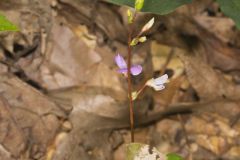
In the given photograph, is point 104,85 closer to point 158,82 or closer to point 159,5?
point 159,5

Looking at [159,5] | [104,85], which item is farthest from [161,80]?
[104,85]

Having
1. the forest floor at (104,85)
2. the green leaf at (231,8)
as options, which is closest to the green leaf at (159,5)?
the green leaf at (231,8)

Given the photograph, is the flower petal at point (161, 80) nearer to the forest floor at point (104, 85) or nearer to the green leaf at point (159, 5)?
the green leaf at point (159, 5)

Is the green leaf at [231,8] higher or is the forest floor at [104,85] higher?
the green leaf at [231,8]

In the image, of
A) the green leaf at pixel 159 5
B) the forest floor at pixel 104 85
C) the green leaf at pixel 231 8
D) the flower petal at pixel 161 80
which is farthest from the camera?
the forest floor at pixel 104 85

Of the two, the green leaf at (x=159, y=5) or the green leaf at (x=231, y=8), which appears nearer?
the green leaf at (x=159, y=5)

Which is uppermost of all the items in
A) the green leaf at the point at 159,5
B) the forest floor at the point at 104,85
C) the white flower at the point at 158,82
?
the green leaf at the point at 159,5

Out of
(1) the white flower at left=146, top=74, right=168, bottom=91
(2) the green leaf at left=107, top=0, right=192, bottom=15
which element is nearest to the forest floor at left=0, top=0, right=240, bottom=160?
(2) the green leaf at left=107, top=0, right=192, bottom=15

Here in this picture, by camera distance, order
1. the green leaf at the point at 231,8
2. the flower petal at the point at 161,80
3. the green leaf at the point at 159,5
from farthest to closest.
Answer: the green leaf at the point at 231,8, the green leaf at the point at 159,5, the flower petal at the point at 161,80

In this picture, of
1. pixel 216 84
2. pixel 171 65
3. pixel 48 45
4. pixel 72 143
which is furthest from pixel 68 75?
pixel 216 84
